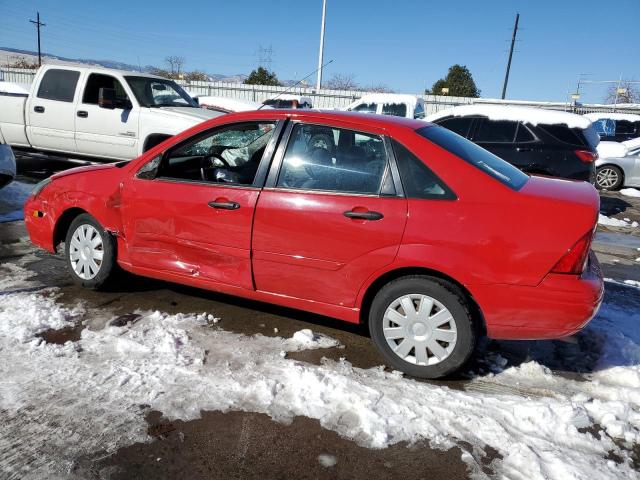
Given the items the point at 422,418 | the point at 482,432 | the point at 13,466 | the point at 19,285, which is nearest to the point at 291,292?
the point at 422,418

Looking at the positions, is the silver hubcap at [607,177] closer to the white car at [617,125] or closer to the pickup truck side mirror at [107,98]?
the white car at [617,125]

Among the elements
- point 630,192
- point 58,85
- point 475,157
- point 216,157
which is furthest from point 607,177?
point 58,85

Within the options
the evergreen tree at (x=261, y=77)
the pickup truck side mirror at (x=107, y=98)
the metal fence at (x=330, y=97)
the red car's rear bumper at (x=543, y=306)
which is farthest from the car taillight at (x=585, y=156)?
the evergreen tree at (x=261, y=77)

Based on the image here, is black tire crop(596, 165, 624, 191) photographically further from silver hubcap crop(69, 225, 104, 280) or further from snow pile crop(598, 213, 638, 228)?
silver hubcap crop(69, 225, 104, 280)

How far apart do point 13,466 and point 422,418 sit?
80.4 inches

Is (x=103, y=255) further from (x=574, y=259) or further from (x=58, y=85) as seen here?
(x=58, y=85)

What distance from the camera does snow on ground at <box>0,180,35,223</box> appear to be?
6.77 meters

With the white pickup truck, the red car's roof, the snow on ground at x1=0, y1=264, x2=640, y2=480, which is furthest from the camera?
the white pickup truck

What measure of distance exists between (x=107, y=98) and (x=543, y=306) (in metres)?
7.55

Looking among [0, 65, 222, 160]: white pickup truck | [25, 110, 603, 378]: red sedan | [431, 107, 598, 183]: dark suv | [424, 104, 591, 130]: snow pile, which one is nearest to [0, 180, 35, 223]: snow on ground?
[0, 65, 222, 160]: white pickup truck

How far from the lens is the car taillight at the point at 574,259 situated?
2889 mm

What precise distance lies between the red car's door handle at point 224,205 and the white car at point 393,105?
11.5 m

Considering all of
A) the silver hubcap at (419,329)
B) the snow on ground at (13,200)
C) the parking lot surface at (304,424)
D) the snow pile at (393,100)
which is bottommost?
the parking lot surface at (304,424)

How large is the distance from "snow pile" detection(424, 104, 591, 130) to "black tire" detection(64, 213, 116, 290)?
6914 millimetres
